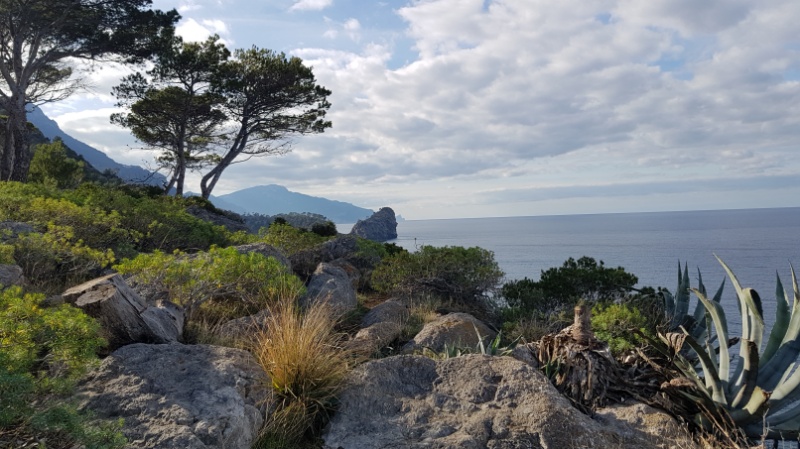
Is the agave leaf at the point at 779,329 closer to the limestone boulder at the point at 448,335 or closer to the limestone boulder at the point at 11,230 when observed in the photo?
the limestone boulder at the point at 448,335

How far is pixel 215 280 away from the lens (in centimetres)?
801

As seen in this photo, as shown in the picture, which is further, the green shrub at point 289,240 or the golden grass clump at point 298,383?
the green shrub at point 289,240

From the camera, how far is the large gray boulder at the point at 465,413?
395 cm

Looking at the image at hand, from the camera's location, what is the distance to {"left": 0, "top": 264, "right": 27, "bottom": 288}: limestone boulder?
617 centimetres

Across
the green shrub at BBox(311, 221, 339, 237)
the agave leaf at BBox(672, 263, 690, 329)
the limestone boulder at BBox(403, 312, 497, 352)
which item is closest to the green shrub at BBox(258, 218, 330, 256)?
the green shrub at BBox(311, 221, 339, 237)

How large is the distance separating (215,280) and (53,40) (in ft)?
74.8

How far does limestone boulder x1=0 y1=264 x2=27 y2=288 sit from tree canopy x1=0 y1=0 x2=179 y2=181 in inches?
661

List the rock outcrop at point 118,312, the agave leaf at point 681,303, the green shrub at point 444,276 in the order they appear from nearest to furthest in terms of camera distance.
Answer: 1. the rock outcrop at point 118,312
2. the agave leaf at point 681,303
3. the green shrub at point 444,276

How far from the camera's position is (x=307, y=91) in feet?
93.8

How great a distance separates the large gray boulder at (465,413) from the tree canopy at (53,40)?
2135 cm

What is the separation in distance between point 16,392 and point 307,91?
2676 centimetres

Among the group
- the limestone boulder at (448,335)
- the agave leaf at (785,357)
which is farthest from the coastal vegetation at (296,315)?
the limestone boulder at (448,335)

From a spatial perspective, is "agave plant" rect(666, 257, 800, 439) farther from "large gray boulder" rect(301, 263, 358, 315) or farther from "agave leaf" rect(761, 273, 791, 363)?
"large gray boulder" rect(301, 263, 358, 315)

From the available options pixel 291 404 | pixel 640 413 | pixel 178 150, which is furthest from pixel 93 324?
pixel 178 150
